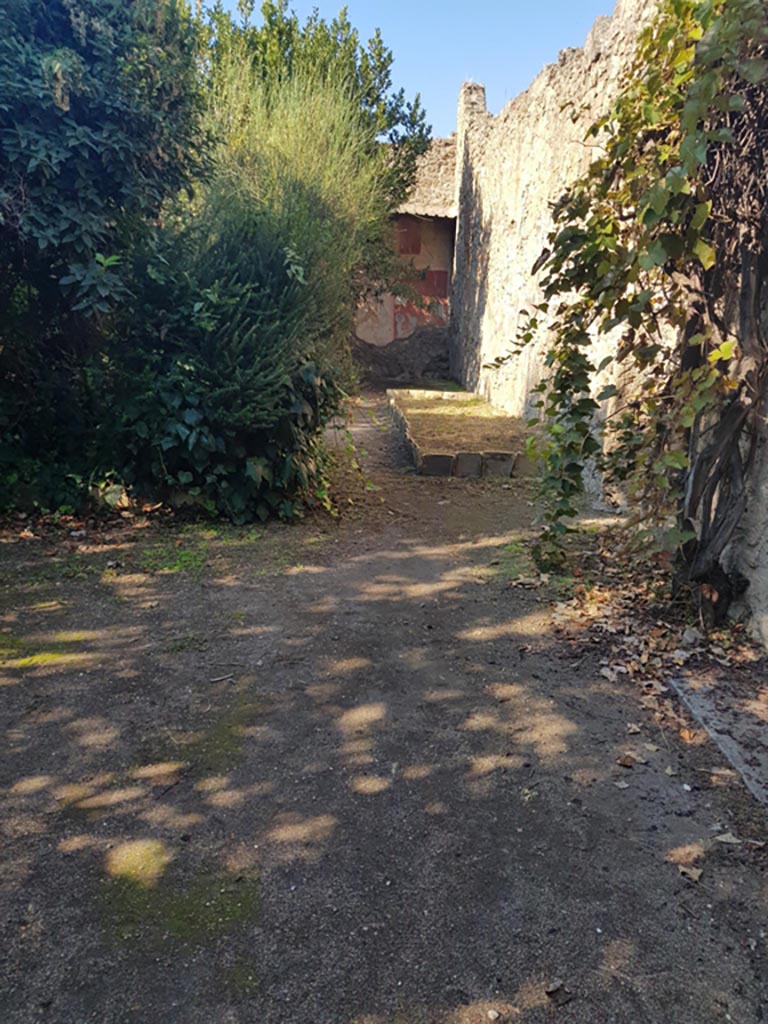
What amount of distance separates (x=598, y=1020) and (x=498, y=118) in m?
12.6

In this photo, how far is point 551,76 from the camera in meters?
8.58

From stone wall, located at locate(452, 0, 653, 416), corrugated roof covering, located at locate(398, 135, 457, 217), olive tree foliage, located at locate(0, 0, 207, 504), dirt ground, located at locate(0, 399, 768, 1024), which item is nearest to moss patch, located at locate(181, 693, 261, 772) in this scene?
dirt ground, located at locate(0, 399, 768, 1024)

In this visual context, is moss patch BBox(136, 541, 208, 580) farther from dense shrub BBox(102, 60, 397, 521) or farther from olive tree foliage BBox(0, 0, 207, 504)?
Result: olive tree foliage BBox(0, 0, 207, 504)

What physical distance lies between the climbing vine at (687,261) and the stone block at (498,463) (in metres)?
3.33

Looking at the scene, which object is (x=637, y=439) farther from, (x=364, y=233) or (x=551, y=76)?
(x=364, y=233)

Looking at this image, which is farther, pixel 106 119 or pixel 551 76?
pixel 551 76

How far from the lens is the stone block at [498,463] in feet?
23.7

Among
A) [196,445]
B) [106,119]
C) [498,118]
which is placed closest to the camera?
[106,119]

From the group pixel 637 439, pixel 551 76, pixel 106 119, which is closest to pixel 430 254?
pixel 551 76

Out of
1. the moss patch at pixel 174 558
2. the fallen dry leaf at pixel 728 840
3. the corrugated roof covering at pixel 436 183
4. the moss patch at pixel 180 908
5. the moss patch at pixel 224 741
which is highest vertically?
the corrugated roof covering at pixel 436 183

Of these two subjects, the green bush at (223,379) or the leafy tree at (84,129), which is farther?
the green bush at (223,379)

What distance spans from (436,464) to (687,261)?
422 cm

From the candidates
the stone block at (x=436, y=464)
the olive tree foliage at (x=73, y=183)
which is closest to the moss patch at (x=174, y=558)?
the olive tree foliage at (x=73, y=183)

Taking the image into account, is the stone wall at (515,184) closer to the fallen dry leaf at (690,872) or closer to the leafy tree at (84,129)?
Result: the leafy tree at (84,129)
